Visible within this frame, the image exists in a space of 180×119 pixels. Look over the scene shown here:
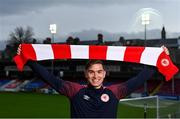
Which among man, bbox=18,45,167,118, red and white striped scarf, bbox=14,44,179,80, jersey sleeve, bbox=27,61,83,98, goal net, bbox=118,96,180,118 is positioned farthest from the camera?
goal net, bbox=118,96,180,118

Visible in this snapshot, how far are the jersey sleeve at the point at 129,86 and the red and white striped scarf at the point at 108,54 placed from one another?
0.74ft

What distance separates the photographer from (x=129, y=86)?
2984mm

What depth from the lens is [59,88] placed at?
2920 millimetres

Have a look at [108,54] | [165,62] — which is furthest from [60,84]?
[165,62]

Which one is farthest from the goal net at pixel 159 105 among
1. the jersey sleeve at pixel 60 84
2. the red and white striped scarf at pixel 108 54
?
the jersey sleeve at pixel 60 84

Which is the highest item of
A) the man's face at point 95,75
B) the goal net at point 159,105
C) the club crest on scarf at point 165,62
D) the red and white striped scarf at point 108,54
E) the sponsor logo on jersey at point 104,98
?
the red and white striped scarf at point 108,54

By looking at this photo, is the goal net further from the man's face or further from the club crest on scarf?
the man's face

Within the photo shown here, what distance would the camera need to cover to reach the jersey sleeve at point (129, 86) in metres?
2.91

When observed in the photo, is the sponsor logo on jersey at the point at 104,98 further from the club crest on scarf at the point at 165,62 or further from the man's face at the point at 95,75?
the club crest on scarf at the point at 165,62

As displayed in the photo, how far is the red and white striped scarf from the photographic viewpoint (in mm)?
3293

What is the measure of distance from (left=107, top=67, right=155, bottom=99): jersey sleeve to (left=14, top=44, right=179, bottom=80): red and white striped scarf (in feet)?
0.74

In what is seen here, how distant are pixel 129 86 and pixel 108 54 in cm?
54

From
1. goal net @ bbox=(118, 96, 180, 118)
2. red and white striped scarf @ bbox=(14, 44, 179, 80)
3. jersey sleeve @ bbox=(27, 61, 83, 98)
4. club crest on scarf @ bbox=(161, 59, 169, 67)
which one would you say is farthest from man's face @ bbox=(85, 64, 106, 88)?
goal net @ bbox=(118, 96, 180, 118)

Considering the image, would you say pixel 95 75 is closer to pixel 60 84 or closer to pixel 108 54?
pixel 60 84
